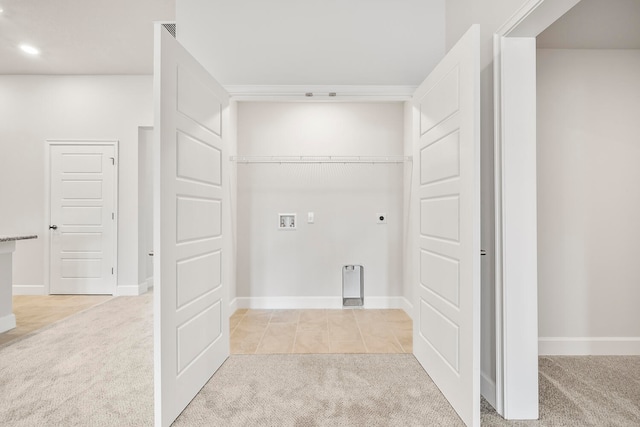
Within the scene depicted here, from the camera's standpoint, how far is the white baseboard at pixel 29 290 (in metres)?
4.81

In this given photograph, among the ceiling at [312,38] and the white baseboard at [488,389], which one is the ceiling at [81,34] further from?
the white baseboard at [488,389]

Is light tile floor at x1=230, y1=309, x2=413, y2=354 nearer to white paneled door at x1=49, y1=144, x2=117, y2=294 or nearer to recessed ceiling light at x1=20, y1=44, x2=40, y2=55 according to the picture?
white paneled door at x1=49, y1=144, x2=117, y2=294

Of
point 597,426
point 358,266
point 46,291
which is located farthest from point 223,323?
point 46,291

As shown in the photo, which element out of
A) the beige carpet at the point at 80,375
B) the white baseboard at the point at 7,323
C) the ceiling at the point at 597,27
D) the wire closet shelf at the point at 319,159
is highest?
the ceiling at the point at 597,27

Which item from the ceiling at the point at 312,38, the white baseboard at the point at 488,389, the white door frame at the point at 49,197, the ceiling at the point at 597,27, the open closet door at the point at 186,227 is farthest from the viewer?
the white door frame at the point at 49,197

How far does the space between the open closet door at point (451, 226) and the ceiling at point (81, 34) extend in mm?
2691

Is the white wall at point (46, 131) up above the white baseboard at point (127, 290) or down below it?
above

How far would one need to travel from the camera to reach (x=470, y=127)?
69.4 inches

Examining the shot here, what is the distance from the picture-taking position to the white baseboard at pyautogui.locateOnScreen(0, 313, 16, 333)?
332cm

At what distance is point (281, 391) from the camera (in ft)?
7.20

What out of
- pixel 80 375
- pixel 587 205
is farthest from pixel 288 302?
pixel 587 205

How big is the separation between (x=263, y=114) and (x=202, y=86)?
6.57 feet

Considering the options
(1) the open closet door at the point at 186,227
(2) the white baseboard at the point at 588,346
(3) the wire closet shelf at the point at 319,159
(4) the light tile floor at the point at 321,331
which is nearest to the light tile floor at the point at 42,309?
(4) the light tile floor at the point at 321,331

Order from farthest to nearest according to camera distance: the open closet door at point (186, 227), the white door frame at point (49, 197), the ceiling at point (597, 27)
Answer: the white door frame at point (49, 197)
the ceiling at point (597, 27)
the open closet door at point (186, 227)
